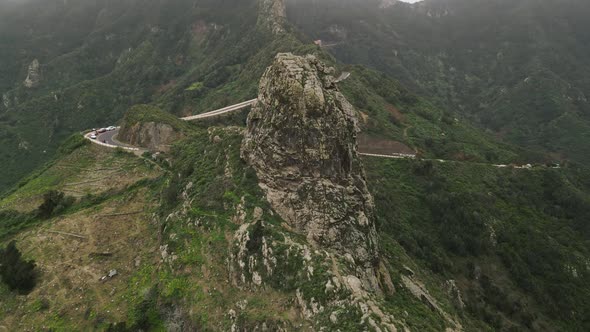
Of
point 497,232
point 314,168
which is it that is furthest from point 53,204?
point 497,232

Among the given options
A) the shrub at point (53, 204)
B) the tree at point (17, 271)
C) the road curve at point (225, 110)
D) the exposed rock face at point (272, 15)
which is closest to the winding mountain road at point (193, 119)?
the road curve at point (225, 110)

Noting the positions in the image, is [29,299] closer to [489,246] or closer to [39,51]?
[489,246]

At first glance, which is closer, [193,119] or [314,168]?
[314,168]

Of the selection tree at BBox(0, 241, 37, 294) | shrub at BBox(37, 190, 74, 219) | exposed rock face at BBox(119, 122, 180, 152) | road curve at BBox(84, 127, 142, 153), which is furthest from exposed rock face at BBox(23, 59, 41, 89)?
tree at BBox(0, 241, 37, 294)

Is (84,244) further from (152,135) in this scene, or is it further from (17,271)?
(152,135)

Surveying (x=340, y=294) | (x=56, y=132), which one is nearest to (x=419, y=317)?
(x=340, y=294)

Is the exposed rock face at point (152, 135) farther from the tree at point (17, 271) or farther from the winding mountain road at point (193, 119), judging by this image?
the tree at point (17, 271)

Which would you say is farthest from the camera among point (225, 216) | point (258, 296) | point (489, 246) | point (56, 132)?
point (56, 132)

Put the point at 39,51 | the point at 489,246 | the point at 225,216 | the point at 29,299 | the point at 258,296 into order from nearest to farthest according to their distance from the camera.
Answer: the point at 258,296 < the point at 29,299 < the point at 225,216 < the point at 489,246 < the point at 39,51
